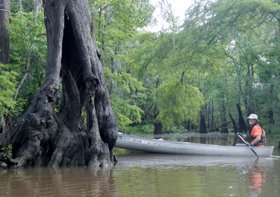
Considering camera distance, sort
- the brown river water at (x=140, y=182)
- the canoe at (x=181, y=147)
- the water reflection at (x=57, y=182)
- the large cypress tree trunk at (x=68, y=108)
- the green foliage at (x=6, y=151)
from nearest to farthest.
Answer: the brown river water at (x=140, y=182) < the water reflection at (x=57, y=182) < the large cypress tree trunk at (x=68, y=108) < the green foliage at (x=6, y=151) < the canoe at (x=181, y=147)

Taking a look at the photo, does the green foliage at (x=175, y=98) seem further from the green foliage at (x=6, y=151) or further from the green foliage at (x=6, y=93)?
the green foliage at (x=6, y=151)

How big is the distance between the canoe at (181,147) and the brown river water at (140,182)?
467 cm

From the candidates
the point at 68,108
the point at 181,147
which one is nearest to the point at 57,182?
the point at 68,108

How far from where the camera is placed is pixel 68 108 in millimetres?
14586

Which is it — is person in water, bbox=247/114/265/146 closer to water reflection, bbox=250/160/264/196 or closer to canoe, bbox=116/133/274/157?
canoe, bbox=116/133/274/157

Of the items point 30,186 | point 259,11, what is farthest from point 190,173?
point 259,11

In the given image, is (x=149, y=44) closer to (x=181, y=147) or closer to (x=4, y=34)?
(x=181, y=147)

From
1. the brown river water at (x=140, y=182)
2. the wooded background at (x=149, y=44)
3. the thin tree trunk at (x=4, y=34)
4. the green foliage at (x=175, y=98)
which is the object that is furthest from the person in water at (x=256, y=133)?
the thin tree trunk at (x=4, y=34)

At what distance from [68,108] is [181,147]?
618cm

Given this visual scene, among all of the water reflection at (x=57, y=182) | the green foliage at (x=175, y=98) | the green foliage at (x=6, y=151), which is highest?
the green foliage at (x=175, y=98)

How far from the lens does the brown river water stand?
328 inches

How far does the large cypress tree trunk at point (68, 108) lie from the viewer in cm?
1295

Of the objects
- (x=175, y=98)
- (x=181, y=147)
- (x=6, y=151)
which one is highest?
(x=175, y=98)

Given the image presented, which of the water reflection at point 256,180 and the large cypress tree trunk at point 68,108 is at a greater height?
the large cypress tree trunk at point 68,108
